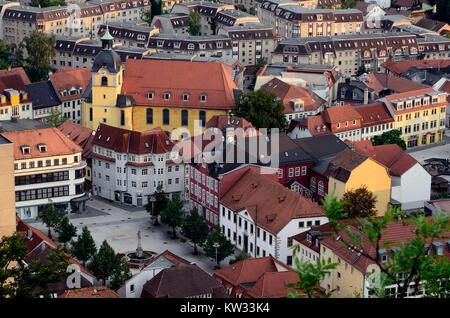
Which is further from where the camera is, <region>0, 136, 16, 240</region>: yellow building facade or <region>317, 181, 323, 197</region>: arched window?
<region>317, 181, 323, 197</region>: arched window

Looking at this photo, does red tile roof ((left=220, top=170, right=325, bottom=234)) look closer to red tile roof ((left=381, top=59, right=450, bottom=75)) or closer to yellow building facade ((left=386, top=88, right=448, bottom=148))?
yellow building facade ((left=386, top=88, right=448, bottom=148))

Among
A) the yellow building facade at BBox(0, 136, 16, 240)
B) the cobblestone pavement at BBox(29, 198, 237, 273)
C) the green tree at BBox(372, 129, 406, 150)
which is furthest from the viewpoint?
the green tree at BBox(372, 129, 406, 150)

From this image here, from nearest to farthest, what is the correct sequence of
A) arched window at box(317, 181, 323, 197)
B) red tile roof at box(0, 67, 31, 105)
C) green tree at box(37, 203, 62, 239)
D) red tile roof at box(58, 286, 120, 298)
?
red tile roof at box(58, 286, 120, 298)
green tree at box(37, 203, 62, 239)
arched window at box(317, 181, 323, 197)
red tile roof at box(0, 67, 31, 105)

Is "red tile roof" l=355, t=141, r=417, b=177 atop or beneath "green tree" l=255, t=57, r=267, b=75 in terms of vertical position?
beneath

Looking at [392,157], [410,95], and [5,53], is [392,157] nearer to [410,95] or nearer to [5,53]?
[410,95]

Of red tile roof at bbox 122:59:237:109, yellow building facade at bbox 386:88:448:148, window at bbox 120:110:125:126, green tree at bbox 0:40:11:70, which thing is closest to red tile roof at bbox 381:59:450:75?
yellow building facade at bbox 386:88:448:148

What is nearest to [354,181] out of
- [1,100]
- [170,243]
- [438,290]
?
[170,243]

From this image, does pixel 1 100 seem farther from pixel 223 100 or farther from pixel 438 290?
pixel 438 290
